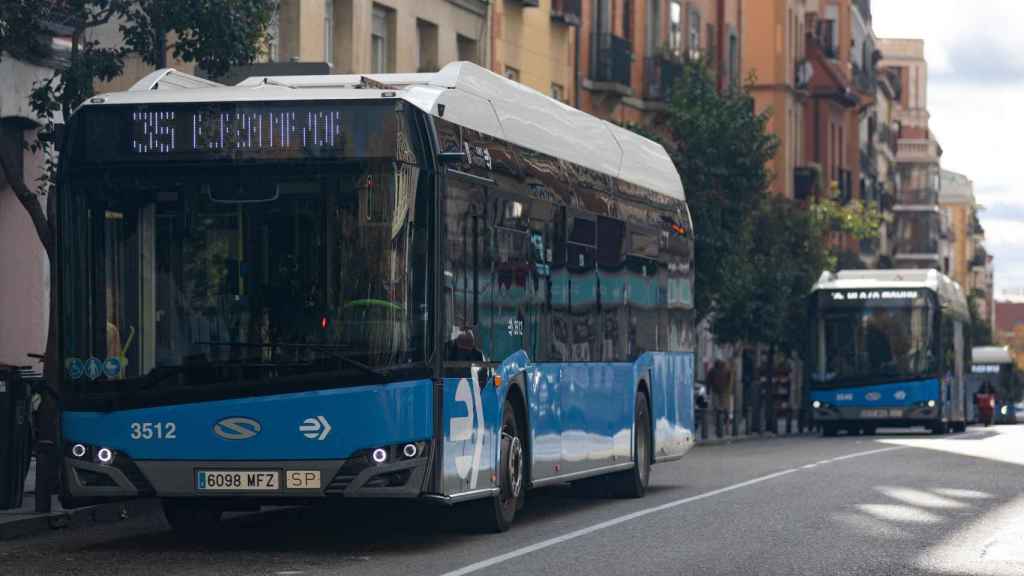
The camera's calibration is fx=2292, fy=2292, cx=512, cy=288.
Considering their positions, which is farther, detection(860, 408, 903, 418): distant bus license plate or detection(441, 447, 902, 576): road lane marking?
detection(860, 408, 903, 418): distant bus license plate

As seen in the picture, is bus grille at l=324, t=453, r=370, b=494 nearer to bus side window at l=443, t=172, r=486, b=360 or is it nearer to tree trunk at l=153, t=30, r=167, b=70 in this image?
bus side window at l=443, t=172, r=486, b=360

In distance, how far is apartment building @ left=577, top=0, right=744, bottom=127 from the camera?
48.6 metres

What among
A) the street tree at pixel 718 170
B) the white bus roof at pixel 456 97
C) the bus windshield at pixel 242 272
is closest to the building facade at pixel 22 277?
the white bus roof at pixel 456 97

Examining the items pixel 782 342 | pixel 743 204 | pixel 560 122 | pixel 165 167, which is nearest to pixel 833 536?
pixel 560 122

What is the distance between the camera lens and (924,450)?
1342 inches

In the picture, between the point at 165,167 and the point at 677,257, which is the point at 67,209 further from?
the point at 677,257

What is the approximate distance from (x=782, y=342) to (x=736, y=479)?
27.8 metres

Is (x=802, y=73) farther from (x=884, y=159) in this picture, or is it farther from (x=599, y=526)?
(x=599, y=526)

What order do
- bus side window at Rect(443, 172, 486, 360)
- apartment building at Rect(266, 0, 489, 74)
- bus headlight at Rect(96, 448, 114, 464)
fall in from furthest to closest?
apartment building at Rect(266, 0, 489, 74) < bus side window at Rect(443, 172, 486, 360) < bus headlight at Rect(96, 448, 114, 464)

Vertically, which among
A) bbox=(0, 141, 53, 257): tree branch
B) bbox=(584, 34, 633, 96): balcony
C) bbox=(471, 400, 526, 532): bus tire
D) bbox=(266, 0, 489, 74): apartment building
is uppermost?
bbox=(584, 34, 633, 96): balcony

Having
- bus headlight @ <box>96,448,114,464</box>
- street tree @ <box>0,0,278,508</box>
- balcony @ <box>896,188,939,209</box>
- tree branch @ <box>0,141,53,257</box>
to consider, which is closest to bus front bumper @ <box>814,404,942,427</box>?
street tree @ <box>0,0,278,508</box>

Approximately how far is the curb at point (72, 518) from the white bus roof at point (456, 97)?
3.19m

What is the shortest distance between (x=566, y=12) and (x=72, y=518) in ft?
99.3

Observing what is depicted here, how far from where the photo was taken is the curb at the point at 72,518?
639 inches
